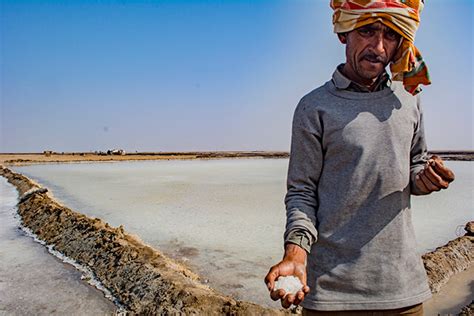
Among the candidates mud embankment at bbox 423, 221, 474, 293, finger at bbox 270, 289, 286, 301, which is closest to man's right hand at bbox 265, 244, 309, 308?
finger at bbox 270, 289, 286, 301

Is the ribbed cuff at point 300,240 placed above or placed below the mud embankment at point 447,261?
above

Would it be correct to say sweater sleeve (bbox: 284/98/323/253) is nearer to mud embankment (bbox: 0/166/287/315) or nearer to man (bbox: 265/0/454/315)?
man (bbox: 265/0/454/315)

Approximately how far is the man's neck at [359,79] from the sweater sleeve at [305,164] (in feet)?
0.51

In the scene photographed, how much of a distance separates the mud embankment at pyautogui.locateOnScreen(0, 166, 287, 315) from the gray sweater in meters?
1.74

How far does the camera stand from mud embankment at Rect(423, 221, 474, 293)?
3.58 meters

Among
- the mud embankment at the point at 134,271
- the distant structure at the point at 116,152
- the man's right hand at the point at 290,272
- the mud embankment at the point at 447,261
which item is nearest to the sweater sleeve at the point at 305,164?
the man's right hand at the point at 290,272

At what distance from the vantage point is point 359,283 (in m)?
1.08

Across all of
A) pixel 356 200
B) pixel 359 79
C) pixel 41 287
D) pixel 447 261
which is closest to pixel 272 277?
pixel 356 200

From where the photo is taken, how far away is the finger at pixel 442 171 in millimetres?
1057

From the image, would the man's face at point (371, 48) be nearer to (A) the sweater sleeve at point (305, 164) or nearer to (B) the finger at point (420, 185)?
(A) the sweater sleeve at point (305, 164)

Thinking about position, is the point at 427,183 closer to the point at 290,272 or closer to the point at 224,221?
the point at 290,272

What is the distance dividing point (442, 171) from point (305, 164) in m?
0.35

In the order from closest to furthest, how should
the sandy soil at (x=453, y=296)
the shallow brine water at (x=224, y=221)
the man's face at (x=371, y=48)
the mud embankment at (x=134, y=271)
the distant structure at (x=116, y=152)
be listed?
the man's face at (x=371, y=48) → the mud embankment at (x=134, y=271) → the sandy soil at (x=453, y=296) → the shallow brine water at (x=224, y=221) → the distant structure at (x=116, y=152)

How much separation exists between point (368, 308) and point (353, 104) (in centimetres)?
53
